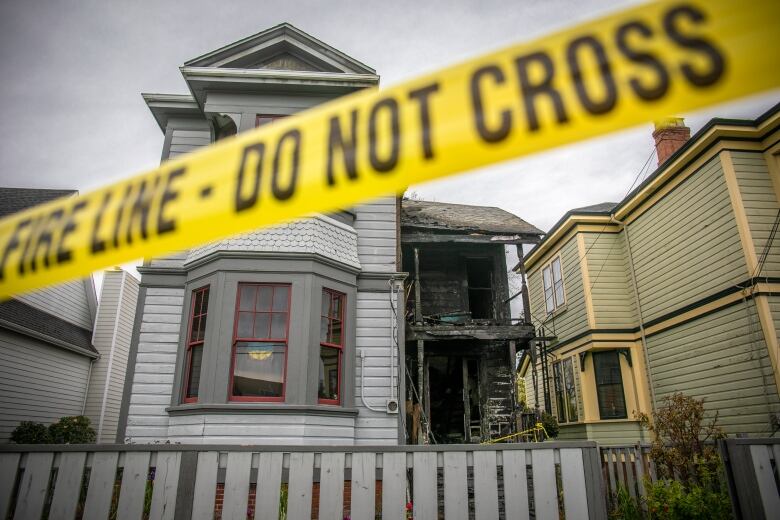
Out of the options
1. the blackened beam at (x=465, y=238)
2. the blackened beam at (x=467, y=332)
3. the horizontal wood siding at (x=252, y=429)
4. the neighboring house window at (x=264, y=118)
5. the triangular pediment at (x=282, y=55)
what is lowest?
the horizontal wood siding at (x=252, y=429)

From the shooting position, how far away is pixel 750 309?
34.0ft

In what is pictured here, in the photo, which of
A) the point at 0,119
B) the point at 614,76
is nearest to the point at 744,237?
the point at 614,76

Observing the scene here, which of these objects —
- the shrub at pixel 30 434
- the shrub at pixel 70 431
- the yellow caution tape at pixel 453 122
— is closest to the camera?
the yellow caution tape at pixel 453 122

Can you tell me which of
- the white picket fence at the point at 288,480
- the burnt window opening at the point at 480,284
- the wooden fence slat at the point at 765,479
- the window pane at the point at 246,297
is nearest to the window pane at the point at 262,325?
the window pane at the point at 246,297

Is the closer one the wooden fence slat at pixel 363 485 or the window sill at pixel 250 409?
the wooden fence slat at pixel 363 485

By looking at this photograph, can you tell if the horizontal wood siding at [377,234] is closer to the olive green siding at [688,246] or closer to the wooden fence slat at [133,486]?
the wooden fence slat at [133,486]

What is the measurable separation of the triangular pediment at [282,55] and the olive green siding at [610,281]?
32.8 feet

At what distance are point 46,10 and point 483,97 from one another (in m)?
8.46

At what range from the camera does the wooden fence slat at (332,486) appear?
155 inches

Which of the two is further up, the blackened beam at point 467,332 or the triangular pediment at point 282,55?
the triangular pediment at point 282,55

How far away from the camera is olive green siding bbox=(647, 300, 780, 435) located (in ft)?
32.9

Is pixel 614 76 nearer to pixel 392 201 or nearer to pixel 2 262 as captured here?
pixel 2 262

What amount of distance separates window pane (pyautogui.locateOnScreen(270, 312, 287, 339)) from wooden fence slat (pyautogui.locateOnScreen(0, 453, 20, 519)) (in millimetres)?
4810

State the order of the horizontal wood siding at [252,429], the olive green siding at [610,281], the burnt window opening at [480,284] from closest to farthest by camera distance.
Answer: the horizontal wood siding at [252,429]
the olive green siding at [610,281]
the burnt window opening at [480,284]
